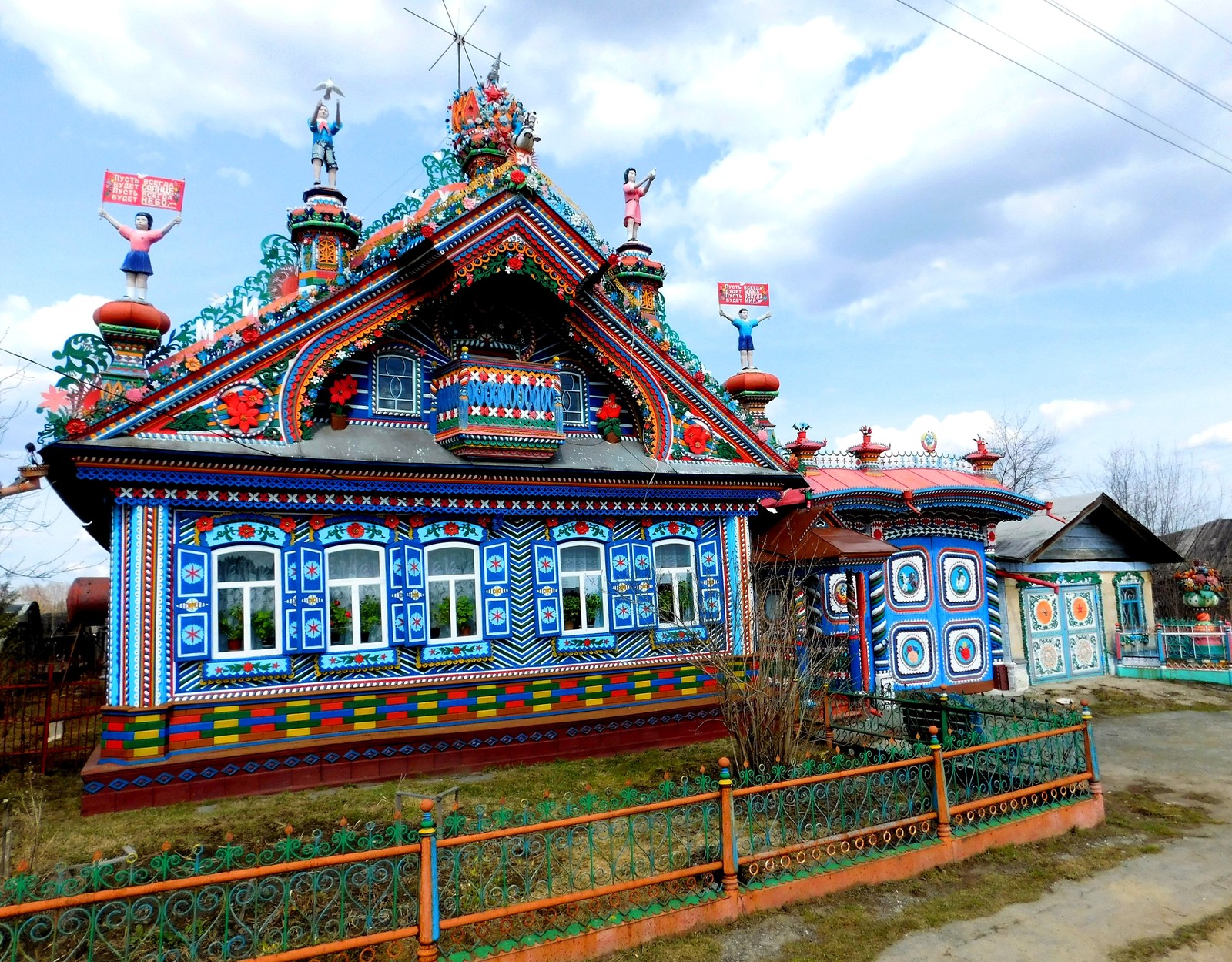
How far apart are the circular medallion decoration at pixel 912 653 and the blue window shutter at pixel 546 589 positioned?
27.6 feet

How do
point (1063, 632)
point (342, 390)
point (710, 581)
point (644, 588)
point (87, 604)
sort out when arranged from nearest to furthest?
1. point (342, 390)
2. point (644, 588)
3. point (710, 581)
4. point (1063, 632)
5. point (87, 604)

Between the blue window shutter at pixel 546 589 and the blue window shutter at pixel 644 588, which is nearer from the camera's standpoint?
the blue window shutter at pixel 546 589

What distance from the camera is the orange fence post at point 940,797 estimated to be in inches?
306

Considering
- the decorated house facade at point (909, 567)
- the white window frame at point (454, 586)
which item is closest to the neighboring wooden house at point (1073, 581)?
the decorated house facade at point (909, 567)

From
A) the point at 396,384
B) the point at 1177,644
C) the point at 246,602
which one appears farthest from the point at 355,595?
the point at 1177,644

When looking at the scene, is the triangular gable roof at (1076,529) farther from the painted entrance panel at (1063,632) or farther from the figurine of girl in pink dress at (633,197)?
the figurine of girl in pink dress at (633,197)

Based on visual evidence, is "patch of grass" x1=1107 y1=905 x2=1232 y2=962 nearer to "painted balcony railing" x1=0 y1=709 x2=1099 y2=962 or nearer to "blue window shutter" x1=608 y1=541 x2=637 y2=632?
"painted balcony railing" x1=0 y1=709 x2=1099 y2=962

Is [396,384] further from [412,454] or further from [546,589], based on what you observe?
[546,589]

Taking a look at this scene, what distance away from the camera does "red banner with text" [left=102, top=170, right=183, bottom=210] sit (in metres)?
11.6

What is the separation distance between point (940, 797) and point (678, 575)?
6841 mm

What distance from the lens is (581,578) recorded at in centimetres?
1330

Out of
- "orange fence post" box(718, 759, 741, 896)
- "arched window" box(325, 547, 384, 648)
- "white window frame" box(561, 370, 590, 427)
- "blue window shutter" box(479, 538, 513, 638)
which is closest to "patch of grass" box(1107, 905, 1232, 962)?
"orange fence post" box(718, 759, 741, 896)

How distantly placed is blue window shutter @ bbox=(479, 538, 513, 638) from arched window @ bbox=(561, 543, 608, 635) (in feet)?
3.36

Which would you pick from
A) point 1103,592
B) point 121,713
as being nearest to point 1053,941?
point 121,713
